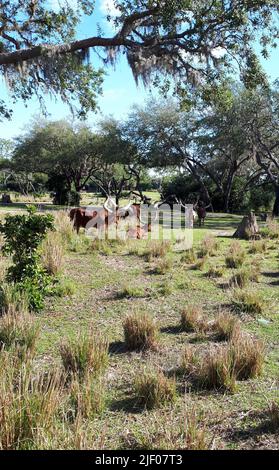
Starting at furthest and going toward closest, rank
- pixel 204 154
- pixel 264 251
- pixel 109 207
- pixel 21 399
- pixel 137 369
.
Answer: pixel 204 154 < pixel 109 207 < pixel 264 251 < pixel 137 369 < pixel 21 399

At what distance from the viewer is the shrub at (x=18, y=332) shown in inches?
177

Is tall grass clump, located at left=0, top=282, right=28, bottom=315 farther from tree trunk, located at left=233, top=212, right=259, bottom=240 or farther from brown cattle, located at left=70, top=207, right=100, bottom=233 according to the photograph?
tree trunk, located at left=233, top=212, right=259, bottom=240

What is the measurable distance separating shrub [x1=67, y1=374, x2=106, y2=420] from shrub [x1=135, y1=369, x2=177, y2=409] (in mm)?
314

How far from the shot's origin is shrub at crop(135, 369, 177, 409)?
348cm

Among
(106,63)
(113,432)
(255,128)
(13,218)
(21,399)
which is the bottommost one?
(113,432)

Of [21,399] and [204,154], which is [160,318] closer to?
[21,399]

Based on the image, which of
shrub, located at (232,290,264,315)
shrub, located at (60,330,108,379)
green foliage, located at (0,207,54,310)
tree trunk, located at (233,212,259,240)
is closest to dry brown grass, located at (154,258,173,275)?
shrub, located at (232,290,264,315)

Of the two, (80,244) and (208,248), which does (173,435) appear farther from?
(80,244)

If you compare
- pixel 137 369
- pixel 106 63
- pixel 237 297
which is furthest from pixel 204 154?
pixel 137 369

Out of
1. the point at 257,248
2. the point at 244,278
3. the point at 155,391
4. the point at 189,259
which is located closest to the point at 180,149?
the point at 257,248

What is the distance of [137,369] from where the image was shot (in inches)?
163

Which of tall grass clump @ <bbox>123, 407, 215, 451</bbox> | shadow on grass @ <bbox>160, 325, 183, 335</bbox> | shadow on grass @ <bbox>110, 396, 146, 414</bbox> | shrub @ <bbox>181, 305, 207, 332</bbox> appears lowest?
shadow on grass @ <bbox>110, 396, 146, 414</bbox>

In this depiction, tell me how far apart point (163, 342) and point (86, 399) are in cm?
179

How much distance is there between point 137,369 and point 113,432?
1057 millimetres
